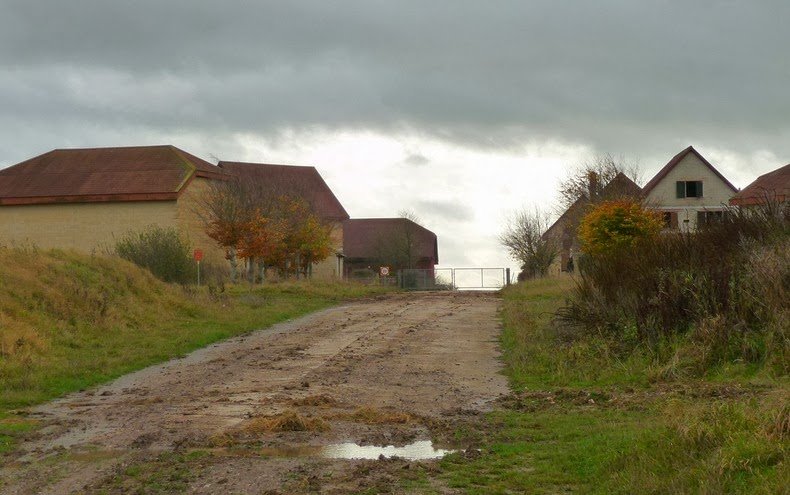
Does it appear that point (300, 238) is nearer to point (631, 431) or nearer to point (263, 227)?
point (263, 227)

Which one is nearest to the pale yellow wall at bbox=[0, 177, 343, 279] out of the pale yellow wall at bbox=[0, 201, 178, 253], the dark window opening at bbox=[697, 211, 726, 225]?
the pale yellow wall at bbox=[0, 201, 178, 253]

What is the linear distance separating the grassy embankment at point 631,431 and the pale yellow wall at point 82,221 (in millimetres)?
41329

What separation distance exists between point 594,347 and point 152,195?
135ft

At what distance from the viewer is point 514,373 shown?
16.0m

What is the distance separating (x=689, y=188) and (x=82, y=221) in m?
43.3

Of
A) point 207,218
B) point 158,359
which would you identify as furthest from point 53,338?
point 207,218

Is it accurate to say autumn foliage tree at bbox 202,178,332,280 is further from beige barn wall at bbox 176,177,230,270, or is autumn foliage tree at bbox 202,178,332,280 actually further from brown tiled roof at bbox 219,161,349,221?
brown tiled roof at bbox 219,161,349,221

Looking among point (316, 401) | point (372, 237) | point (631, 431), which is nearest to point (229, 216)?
point (316, 401)

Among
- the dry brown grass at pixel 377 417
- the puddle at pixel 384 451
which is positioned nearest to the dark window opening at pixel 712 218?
the dry brown grass at pixel 377 417

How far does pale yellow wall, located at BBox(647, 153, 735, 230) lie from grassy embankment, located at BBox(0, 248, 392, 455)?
4648 centimetres

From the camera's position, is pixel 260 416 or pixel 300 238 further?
pixel 300 238

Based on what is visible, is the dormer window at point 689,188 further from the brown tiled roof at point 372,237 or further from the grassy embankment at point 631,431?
the grassy embankment at point 631,431

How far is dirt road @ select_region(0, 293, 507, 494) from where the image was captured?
27.4 ft

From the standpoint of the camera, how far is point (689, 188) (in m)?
73.2
